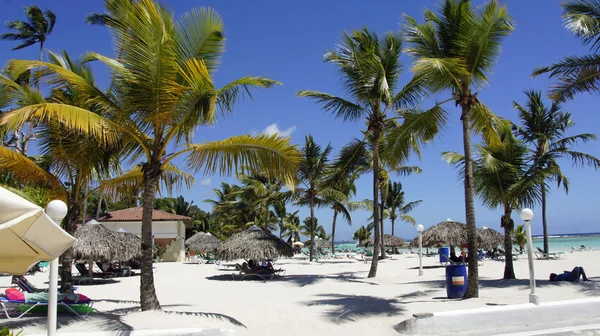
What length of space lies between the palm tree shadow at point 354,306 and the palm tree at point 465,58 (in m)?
1.91

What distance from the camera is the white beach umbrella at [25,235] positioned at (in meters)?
3.62

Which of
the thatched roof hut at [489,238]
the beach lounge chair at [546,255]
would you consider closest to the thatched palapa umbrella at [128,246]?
the thatched roof hut at [489,238]

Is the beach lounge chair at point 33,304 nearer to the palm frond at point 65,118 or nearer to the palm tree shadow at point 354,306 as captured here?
the palm frond at point 65,118

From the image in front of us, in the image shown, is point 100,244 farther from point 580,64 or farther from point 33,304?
point 580,64

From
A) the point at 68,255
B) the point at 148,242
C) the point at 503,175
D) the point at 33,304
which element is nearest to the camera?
the point at 148,242

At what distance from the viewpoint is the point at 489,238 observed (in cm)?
2541

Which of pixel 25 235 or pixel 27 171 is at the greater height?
pixel 27 171

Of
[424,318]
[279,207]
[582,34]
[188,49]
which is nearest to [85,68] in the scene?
[188,49]

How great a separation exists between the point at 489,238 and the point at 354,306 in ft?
59.1

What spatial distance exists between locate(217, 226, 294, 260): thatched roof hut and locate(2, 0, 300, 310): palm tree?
946 cm

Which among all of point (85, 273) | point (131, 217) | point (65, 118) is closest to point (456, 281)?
point (65, 118)

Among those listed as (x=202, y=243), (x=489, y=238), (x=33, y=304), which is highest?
(x=489, y=238)

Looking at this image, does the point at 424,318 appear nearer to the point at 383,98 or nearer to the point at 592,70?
the point at 592,70

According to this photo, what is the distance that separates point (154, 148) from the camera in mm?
8203
